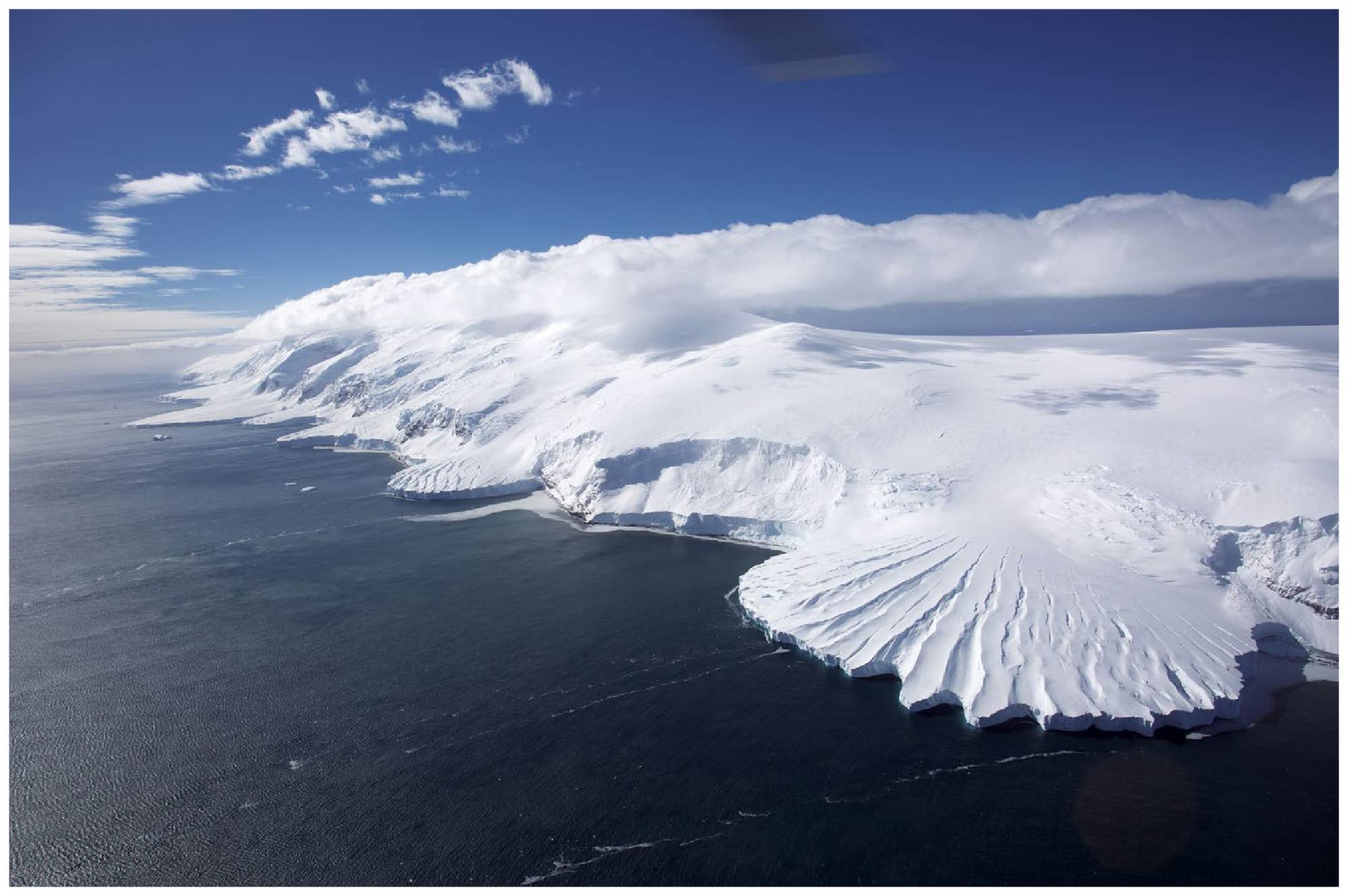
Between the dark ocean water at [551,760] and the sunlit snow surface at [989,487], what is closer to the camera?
the dark ocean water at [551,760]

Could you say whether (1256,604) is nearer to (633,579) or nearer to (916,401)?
(916,401)

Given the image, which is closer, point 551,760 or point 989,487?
point 551,760

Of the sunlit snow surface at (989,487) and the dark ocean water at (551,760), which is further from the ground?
the sunlit snow surface at (989,487)

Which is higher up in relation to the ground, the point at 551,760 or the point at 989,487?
the point at 989,487

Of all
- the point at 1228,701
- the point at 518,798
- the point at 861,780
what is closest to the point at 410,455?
the point at 518,798

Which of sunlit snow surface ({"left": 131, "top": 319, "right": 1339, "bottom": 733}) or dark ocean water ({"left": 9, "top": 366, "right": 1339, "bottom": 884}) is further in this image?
sunlit snow surface ({"left": 131, "top": 319, "right": 1339, "bottom": 733})
